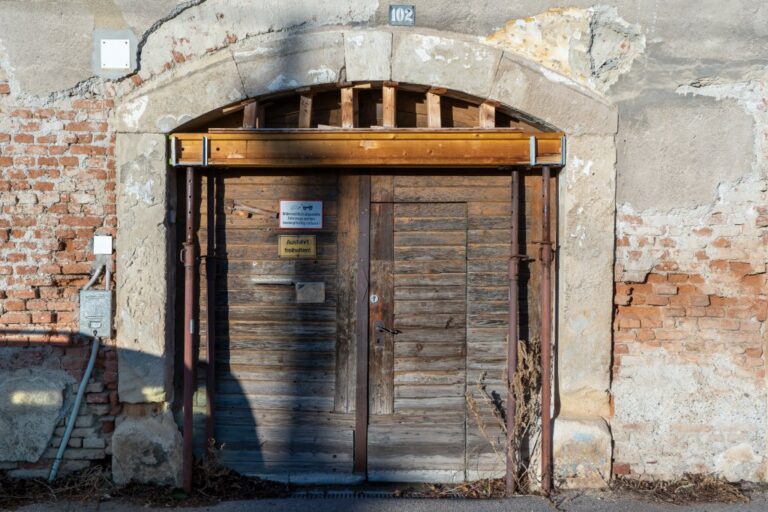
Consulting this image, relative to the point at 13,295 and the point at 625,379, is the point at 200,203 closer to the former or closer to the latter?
the point at 13,295

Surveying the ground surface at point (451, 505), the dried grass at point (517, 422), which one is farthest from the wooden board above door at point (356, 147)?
the ground surface at point (451, 505)

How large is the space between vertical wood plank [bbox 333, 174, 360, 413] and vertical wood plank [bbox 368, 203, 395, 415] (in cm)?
12

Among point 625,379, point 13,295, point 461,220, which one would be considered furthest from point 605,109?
point 13,295

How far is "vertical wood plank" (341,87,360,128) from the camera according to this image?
4316 millimetres

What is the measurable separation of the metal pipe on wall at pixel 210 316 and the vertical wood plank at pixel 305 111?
0.73 metres

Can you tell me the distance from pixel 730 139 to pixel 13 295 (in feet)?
15.6

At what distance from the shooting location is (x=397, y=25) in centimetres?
430

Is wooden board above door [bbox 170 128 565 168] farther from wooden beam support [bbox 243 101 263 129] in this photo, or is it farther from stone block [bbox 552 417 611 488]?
stone block [bbox 552 417 611 488]

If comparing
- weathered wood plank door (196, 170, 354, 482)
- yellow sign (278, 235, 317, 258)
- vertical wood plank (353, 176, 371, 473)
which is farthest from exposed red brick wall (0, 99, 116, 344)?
vertical wood plank (353, 176, 371, 473)

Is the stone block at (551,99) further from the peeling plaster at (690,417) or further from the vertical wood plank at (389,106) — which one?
the peeling plaster at (690,417)

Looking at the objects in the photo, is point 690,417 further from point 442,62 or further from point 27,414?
point 27,414

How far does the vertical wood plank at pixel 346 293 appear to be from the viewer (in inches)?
178

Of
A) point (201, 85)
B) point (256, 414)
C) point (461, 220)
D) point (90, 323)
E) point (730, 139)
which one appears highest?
point (201, 85)

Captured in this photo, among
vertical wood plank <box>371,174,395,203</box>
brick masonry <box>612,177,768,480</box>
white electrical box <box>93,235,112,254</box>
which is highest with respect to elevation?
vertical wood plank <box>371,174,395,203</box>
